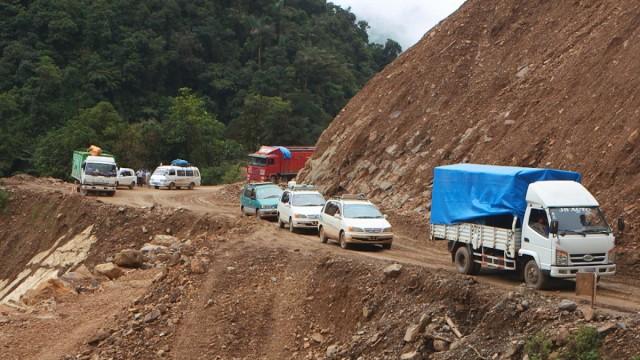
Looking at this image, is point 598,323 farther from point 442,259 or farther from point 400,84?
point 400,84

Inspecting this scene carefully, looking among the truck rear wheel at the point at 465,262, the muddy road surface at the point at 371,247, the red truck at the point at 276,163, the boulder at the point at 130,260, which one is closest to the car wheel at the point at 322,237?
the muddy road surface at the point at 371,247

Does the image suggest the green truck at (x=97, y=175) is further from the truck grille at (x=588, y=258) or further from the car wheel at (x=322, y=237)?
the truck grille at (x=588, y=258)

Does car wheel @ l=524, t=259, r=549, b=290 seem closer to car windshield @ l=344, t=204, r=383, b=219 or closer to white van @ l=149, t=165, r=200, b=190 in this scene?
car windshield @ l=344, t=204, r=383, b=219

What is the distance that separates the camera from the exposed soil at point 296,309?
15.0 m

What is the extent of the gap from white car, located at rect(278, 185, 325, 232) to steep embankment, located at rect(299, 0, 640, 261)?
3.97 m

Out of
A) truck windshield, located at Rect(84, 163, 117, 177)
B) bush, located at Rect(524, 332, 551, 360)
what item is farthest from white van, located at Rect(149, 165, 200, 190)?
bush, located at Rect(524, 332, 551, 360)

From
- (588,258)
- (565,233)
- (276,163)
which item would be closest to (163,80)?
(276,163)

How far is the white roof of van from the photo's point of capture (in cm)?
1711

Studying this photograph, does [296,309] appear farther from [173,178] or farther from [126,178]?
[173,178]

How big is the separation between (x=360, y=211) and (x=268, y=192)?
9.56 m

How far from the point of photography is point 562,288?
1730 cm

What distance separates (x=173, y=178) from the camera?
173 feet

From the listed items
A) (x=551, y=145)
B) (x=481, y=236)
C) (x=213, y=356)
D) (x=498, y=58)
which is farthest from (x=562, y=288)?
(x=498, y=58)

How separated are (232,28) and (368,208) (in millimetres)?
75566
